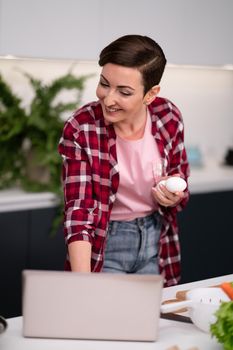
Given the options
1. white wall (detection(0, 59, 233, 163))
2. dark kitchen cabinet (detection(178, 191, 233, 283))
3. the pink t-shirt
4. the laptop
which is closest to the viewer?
the laptop

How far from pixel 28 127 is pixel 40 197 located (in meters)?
0.34

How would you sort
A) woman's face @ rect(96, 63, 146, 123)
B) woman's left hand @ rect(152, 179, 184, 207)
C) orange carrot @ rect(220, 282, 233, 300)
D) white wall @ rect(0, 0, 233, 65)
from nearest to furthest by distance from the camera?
orange carrot @ rect(220, 282, 233, 300) < woman's face @ rect(96, 63, 146, 123) < woman's left hand @ rect(152, 179, 184, 207) < white wall @ rect(0, 0, 233, 65)

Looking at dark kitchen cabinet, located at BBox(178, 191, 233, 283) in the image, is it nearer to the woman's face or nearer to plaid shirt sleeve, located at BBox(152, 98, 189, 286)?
plaid shirt sleeve, located at BBox(152, 98, 189, 286)

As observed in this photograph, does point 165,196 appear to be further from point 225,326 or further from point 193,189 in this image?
point 193,189

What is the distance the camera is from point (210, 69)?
13.6 feet

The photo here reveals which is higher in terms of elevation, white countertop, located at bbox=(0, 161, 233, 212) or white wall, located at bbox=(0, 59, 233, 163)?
white wall, located at bbox=(0, 59, 233, 163)

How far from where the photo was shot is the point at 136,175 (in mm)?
2182

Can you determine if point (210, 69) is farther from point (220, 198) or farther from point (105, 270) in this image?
point (105, 270)

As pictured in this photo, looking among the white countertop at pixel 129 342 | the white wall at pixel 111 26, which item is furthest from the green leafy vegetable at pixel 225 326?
the white wall at pixel 111 26

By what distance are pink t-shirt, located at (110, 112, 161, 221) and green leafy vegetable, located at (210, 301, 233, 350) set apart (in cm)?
70

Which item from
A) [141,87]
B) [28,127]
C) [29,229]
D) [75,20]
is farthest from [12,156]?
[141,87]

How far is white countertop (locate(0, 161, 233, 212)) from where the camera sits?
10.2 feet

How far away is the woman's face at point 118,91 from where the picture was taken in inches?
76.0

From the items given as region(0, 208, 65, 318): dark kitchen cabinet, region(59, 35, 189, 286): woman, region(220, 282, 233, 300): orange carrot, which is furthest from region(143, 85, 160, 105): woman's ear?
region(0, 208, 65, 318): dark kitchen cabinet
